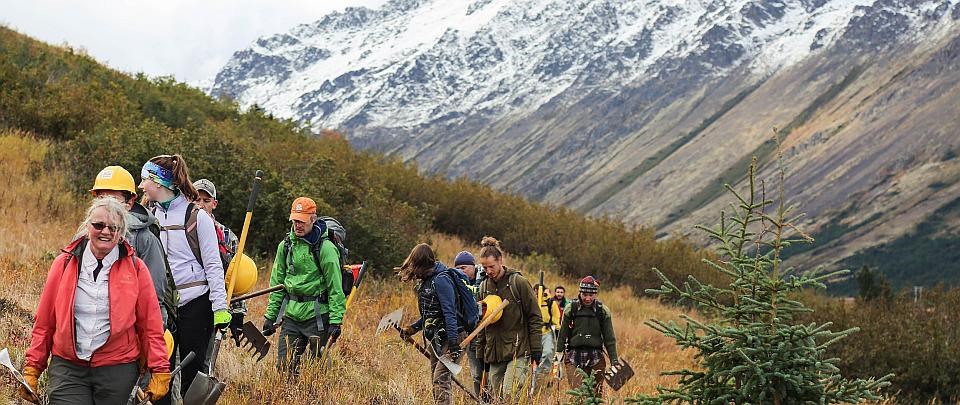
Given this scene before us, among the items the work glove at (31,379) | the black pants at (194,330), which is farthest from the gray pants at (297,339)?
the work glove at (31,379)

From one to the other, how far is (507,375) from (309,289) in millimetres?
1869

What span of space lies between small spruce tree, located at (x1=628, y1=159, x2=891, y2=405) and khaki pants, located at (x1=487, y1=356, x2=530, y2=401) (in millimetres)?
2711

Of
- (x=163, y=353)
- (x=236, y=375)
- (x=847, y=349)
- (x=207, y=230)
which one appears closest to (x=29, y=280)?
A: (x=236, y=375)

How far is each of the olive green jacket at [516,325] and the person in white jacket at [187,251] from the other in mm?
2959

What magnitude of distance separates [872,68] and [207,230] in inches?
8240

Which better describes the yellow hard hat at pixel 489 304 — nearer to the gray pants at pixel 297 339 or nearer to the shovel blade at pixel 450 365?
the shovel blade at pixel 450 365

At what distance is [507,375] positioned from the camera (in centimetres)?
714

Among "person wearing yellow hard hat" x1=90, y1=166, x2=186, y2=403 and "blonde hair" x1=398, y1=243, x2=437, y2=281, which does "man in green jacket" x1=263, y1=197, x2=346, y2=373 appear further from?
"person wearing yellow hard hat" x1=90, y1=166, x2=186, y2=403

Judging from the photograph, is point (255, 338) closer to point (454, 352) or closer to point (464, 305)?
point (454, 352)

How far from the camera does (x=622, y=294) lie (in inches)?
856

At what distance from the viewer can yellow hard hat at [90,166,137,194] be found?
416cm

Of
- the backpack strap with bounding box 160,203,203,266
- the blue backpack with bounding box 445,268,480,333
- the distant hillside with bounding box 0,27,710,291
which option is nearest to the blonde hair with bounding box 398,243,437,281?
the blue backpack with bounding box 445,268,480,333

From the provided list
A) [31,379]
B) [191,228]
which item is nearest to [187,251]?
[191,228]

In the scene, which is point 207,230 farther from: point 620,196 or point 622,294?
point 620,196
